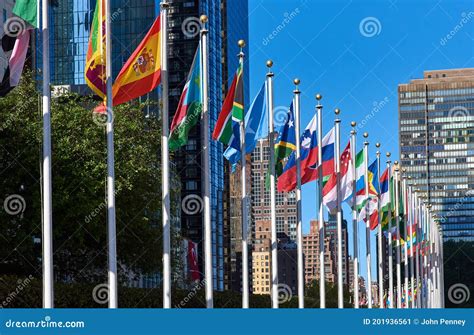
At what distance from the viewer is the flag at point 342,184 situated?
2157 inches

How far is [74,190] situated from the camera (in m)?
55.6

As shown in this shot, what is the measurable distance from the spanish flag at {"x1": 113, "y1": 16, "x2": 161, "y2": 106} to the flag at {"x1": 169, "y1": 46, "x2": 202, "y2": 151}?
2637 millimetres

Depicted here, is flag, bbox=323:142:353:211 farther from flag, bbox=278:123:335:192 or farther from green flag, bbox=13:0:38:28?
green flag, bbox=13:0:38:28

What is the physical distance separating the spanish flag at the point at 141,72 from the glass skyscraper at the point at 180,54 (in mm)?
111490

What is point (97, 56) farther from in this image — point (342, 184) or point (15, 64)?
point (342, 184)

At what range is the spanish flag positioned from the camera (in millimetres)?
35188

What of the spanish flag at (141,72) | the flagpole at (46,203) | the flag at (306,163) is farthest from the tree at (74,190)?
the flagpole at (46,203)

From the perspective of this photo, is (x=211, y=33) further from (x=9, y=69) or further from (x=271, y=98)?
(x=9, y=69)

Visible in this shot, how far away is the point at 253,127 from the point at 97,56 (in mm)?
11130

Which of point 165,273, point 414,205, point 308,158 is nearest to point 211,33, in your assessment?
point 414,205

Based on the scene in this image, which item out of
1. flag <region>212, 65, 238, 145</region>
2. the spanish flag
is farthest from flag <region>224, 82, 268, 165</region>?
the spanish flag

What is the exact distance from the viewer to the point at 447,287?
7170 inches

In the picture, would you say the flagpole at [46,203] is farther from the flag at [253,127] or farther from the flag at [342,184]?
the flag at [342,184]

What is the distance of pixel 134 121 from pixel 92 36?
30205mm
